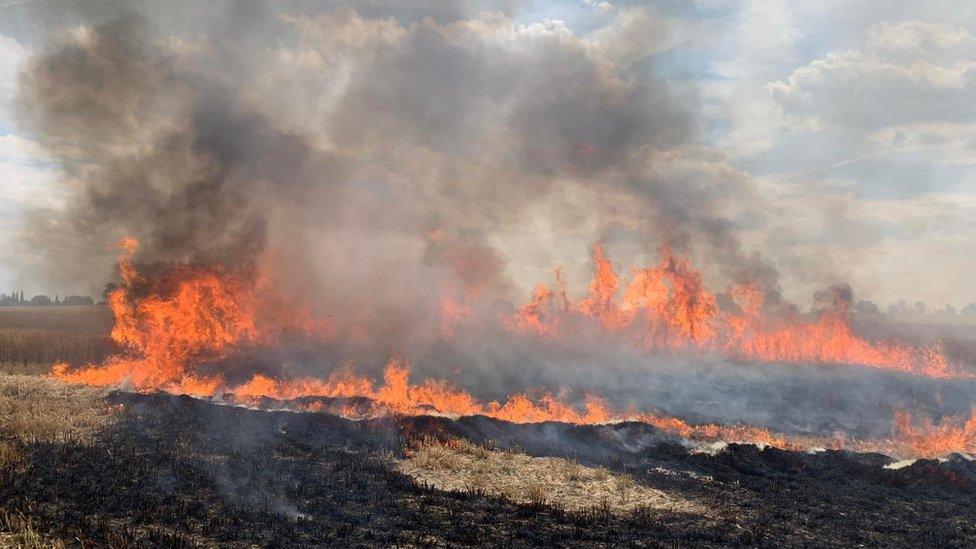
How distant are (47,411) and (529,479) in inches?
691

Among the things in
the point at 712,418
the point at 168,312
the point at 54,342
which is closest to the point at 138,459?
the point at 168,312

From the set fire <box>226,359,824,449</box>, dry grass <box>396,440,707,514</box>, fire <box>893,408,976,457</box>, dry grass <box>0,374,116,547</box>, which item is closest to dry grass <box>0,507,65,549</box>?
dry grass <box>0,374,116,547</box>

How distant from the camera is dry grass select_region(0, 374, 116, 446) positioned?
17734 millimetres

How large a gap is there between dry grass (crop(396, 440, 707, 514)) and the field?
0.08m

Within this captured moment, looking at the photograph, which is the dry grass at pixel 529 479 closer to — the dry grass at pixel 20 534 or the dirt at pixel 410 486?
the dirt at pixel 410 486

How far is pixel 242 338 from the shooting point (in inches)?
1405

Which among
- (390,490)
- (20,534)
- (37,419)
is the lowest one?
(390,490)

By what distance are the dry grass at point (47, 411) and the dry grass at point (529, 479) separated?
34.3 ft

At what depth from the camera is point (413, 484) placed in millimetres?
15992

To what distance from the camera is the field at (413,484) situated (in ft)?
39.7

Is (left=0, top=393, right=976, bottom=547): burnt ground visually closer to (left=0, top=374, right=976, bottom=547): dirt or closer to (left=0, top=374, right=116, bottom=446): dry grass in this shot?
(left=0, top=374, right=976, bottom=547): dirt

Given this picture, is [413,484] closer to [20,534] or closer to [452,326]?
[20,534]

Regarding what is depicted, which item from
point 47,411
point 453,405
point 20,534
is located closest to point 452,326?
point 453,405

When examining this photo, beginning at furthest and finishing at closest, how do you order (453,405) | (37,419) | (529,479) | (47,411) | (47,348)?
(47,348) → (453,405) → (47,411) → (37,419) → (529,479)
